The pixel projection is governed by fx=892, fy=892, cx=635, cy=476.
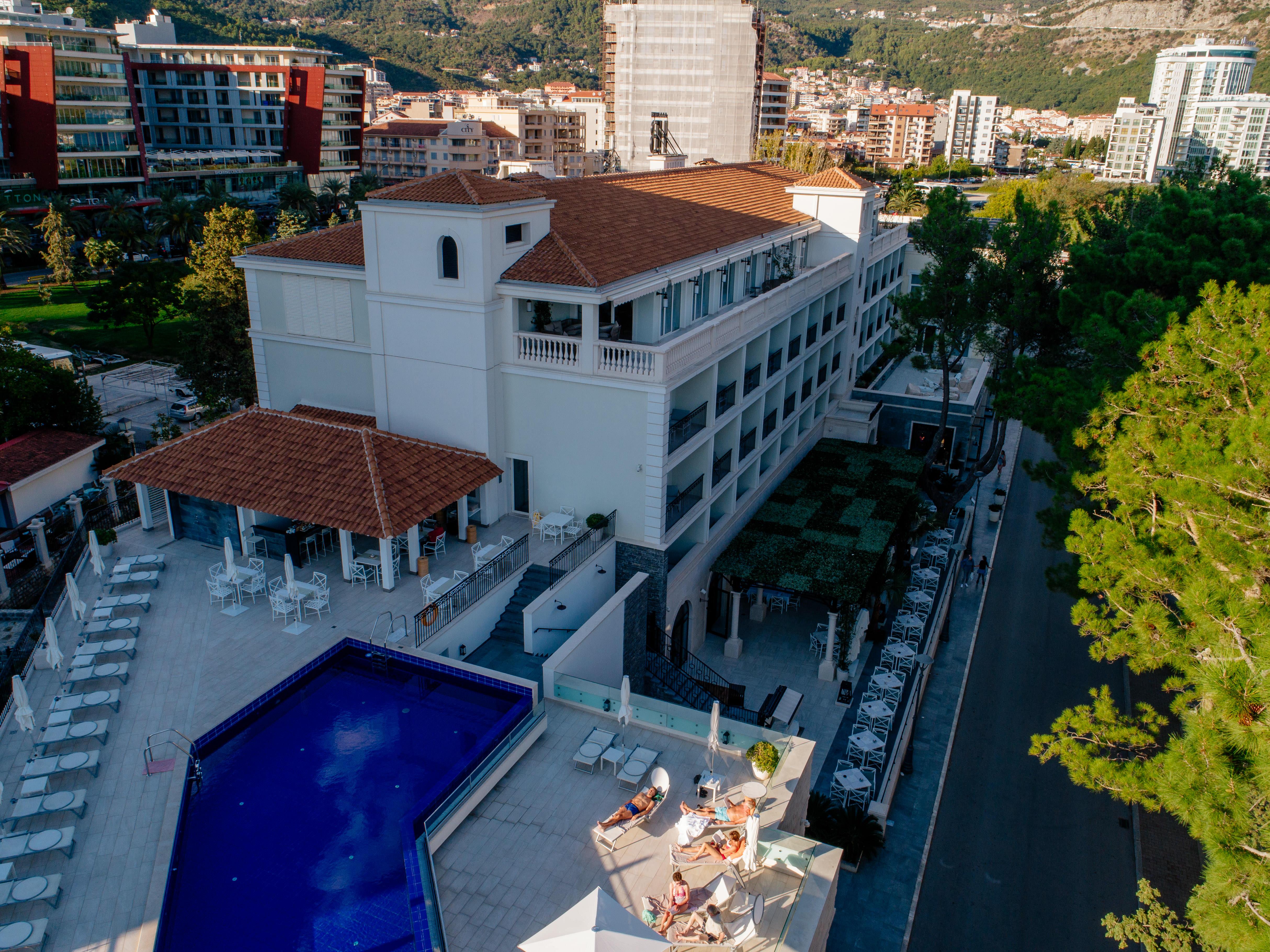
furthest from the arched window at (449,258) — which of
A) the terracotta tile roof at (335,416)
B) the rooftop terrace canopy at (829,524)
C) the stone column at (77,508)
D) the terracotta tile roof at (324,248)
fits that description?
the stone column at (77,508)

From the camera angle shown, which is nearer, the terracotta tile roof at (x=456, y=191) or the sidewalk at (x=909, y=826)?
the sidewalk at (x=909, y=826)

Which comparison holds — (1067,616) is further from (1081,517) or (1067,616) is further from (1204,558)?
(1204,558)

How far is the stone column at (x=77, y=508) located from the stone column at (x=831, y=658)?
80.3 ft

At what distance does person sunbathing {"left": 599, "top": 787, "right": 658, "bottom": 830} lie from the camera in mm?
15320

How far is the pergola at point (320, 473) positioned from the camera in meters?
22.0

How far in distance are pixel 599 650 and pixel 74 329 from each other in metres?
61.5

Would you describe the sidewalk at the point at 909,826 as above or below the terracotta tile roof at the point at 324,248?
below

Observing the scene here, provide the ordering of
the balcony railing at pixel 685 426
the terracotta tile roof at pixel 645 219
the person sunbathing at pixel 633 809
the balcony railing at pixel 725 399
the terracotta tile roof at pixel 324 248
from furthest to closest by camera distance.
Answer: the balcony railing at pixel 725 399, the terracotta tile roof at pixel 324 248, the balcony railing at pixel 685 426, the terracotta tile roof at pixel 645 219, the person sunbathing at pixel 633 809

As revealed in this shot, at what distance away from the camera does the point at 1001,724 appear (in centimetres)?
2792

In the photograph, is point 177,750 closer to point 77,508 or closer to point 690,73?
point 77,508

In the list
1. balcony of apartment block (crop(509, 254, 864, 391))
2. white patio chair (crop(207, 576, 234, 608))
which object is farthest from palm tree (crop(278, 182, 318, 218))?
white patio chair (crop(207, 576, 234, 608))

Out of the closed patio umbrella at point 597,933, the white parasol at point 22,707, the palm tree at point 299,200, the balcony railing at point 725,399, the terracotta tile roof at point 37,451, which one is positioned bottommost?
the terracotta tile roof at point 37,451

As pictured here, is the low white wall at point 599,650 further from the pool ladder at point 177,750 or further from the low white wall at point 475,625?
the pool ladder at point 177,750

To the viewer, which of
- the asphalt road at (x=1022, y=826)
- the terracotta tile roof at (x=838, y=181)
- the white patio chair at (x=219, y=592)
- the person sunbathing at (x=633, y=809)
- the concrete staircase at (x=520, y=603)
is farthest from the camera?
the terracotta tile roof at (x=838, y=181)
